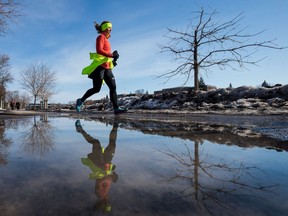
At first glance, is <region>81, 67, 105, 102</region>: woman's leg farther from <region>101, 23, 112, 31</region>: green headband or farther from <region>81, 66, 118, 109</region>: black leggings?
<region>101, 23, 112, 31</region>: green headband

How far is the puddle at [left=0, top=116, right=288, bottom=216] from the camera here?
710 mm

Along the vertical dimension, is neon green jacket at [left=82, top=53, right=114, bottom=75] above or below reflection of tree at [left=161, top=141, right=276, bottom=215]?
above

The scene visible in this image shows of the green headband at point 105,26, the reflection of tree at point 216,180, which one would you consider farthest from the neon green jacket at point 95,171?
the green headband at point 105,26

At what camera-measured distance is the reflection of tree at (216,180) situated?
79 cm

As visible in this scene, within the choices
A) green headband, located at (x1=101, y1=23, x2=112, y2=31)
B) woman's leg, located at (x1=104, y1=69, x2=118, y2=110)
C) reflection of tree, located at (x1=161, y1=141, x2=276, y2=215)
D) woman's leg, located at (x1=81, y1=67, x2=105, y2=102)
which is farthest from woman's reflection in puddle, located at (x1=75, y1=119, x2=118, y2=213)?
green headband, located at (x1=101, y1=23, x2=112, y2=31)

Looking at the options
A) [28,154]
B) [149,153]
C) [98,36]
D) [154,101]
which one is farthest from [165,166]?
[154,101]

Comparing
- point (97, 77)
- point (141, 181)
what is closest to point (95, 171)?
point (141, 181)

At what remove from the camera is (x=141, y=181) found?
95cm

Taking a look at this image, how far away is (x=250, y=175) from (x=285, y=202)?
0.96 feet

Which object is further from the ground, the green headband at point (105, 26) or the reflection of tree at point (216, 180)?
the green headband at point (105, 26)

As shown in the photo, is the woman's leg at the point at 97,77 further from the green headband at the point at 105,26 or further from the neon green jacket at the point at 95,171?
the neon green jacket at the point at 95,171

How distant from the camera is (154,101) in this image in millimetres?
11570

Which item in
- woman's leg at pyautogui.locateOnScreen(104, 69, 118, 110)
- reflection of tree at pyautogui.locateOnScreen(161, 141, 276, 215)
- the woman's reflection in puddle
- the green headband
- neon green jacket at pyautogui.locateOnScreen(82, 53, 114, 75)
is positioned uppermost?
the green headband

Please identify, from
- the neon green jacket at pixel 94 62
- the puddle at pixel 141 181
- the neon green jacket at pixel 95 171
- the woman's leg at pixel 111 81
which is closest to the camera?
the puddle at pixel 141 181
